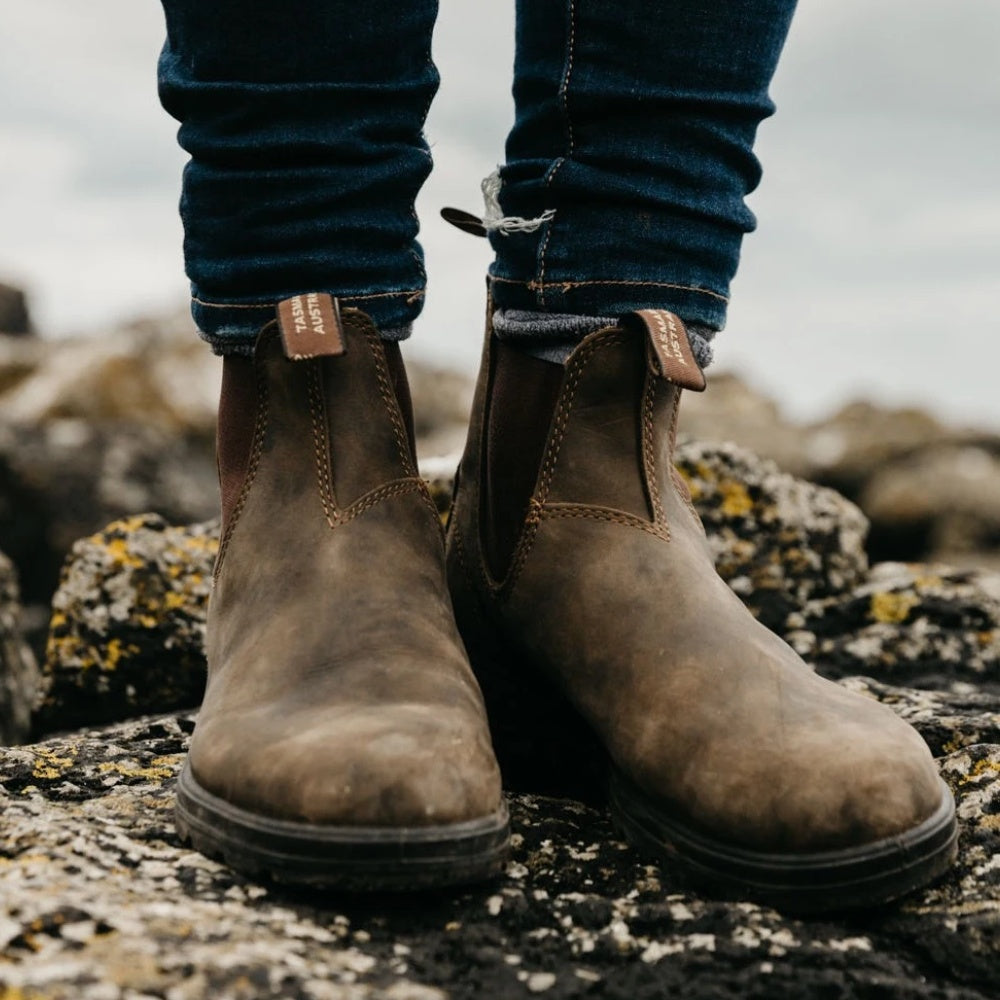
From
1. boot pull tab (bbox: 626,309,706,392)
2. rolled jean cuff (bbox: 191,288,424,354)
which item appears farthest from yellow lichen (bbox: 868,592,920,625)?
rolled jean cuff (bbox: 191,288,424,354)

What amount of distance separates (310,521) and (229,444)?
23 cm

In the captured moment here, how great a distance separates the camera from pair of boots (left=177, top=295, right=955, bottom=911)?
50.7 inches

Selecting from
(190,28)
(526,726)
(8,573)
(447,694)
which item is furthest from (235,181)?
(8,573)

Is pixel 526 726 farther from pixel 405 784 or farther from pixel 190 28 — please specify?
pixel 190 28

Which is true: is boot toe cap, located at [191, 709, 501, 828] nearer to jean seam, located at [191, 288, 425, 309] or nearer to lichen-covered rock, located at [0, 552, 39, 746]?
jean seam, located at [191, 288, 425, 309]

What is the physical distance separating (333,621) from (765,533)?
1592 mm

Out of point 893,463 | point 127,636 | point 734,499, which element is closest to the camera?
point 127,636

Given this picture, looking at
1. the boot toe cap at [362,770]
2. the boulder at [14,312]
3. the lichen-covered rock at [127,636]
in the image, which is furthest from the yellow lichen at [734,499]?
the boulder at [14,312]

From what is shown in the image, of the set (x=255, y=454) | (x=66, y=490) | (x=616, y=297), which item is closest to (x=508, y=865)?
(x=255, y=454)

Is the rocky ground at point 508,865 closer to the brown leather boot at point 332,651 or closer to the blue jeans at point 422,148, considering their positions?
the brown leather boot at point 332,651

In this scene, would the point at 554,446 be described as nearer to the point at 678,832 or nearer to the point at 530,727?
the point at 530,727

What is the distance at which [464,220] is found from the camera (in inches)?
73.3

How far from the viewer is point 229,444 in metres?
1.73

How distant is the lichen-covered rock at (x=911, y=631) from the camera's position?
102 inches
